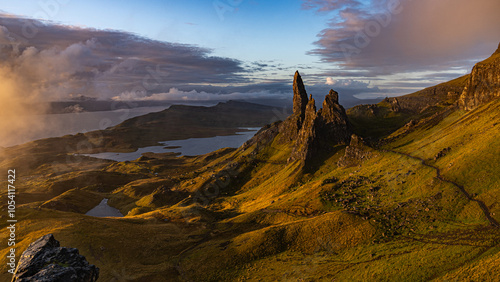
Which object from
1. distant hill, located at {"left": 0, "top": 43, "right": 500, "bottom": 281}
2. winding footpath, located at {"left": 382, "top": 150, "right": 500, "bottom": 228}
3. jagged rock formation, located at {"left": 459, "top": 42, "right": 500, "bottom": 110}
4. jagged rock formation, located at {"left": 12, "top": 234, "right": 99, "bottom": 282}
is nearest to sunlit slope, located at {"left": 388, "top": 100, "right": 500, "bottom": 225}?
distant hill, located at {"left": 0, "top": 43, "right": 500, "bottom": 281}

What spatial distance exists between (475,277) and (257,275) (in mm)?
51554

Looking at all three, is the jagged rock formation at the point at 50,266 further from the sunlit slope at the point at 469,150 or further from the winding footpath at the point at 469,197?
the sunlit slope at the point at 469,150

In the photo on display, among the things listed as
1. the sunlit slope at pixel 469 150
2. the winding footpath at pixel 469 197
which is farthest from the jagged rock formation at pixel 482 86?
the winding footpath at pixel 469 197

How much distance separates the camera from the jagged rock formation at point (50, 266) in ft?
116

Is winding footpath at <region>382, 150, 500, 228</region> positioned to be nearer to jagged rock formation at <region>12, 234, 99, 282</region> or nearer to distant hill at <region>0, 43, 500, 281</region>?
distant hill at <region>0, 43, 500, 281</region>

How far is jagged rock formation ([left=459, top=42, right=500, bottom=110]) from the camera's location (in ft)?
473

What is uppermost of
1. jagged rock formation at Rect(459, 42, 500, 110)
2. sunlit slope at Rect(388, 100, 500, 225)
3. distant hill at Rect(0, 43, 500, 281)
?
jagged rock formation at Rect(459, 42, 500, 110)

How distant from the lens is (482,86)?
149 meters

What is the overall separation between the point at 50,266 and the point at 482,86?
20152 centimetres

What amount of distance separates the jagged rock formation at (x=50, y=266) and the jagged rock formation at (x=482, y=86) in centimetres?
18975

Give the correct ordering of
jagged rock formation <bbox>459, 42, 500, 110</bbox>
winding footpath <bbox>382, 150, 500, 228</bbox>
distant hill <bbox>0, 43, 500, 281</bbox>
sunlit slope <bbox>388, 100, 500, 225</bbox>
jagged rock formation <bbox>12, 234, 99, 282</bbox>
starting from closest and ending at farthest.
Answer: jagged rock formation <bbox>12, 234, 99, 282</bbox>
distant hill <bbox>0, 43, 500, 281</bbox>
winding footpath <bbox>382, 150, 500, 228</bbox>
sunlit slope <bbox>388, 100, 500, 225</bbox>
jagged rock formation <bbox>459, 42, 500, 110</bbox>

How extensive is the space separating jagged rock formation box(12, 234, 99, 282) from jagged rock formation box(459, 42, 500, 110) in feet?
623

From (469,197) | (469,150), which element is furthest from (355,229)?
(469,150)

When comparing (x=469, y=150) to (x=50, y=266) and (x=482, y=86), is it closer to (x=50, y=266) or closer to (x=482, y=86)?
(x=482, y=86)
